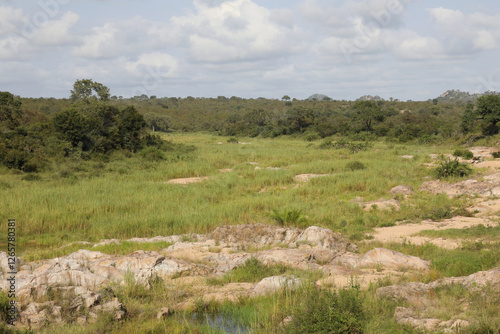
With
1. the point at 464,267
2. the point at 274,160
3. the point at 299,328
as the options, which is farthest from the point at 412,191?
the point at 299,328

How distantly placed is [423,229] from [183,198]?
7.89 m

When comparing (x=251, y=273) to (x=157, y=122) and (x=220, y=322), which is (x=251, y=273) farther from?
(x=157, y=122)

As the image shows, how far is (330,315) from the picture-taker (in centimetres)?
468

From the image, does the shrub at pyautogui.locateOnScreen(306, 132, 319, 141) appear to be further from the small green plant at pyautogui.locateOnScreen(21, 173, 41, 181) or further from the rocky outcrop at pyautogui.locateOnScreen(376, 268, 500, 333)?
the rocky outcrop at pyautogui.locateOnScreen(376, 268, 500, 333)

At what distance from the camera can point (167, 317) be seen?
5621mm

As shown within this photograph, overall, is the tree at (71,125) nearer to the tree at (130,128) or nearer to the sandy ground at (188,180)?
the tree at (130,128)

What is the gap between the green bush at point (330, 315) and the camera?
4641 mm

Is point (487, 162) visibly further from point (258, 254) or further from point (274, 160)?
point (258, 254)

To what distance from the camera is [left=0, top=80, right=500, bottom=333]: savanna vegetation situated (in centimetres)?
532

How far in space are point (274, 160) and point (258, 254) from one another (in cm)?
1614

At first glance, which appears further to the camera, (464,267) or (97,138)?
(97,138)

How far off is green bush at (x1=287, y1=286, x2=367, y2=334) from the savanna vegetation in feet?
0.05

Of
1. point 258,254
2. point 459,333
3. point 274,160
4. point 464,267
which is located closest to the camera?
point 459,333

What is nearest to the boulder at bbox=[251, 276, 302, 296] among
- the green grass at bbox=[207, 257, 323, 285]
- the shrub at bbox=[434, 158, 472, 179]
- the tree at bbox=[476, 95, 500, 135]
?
the green grass at bbox=[207, 257, 323, 285]
